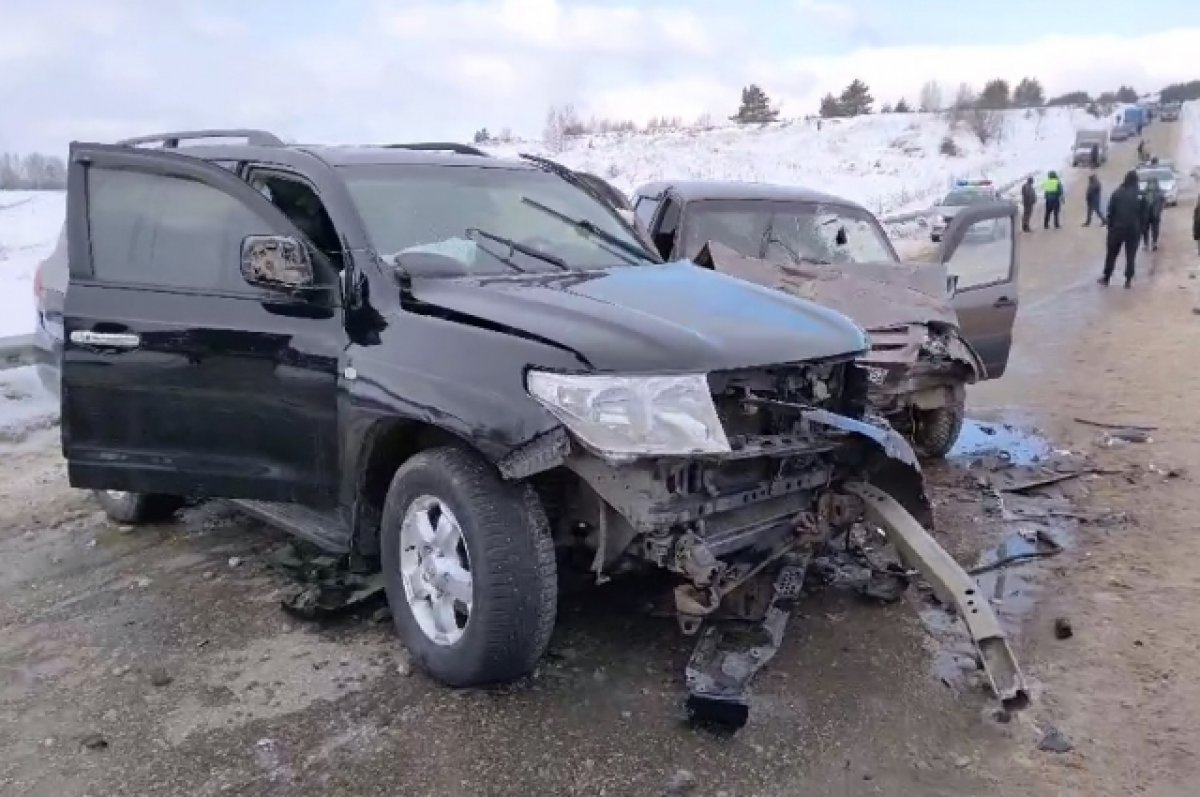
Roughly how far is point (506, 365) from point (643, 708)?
1.26 meters

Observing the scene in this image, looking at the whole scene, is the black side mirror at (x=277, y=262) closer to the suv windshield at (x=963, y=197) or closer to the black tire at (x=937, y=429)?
Result: the black tire at (x=937, y=429)

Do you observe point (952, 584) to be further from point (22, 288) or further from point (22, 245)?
point (22, 245)

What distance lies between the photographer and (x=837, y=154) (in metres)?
55.0

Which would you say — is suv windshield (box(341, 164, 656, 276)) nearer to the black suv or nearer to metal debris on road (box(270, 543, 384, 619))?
the black suv

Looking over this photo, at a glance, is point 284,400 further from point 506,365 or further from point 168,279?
point 506,365

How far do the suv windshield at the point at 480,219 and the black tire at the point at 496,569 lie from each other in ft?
2.79

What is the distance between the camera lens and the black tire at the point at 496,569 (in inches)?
133

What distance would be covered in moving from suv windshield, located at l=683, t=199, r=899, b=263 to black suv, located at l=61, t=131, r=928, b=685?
189 centimetres

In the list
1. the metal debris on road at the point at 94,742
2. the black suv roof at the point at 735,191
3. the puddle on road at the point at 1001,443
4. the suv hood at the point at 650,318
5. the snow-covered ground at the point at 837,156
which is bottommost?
the metal debris on road at the point at 94,742

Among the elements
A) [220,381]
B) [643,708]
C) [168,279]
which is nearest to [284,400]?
[220,381]

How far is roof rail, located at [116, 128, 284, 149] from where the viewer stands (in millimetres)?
4797

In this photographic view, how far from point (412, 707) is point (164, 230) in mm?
2326

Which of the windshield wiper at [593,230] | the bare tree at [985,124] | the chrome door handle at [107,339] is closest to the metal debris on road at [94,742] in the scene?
the chrome door handle at [107,339]

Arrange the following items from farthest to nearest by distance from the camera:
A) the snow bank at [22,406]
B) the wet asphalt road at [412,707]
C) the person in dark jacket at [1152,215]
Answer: the person in dark jacket at [1152,215]
the snow bank at [22,406]
the wet asphalt road at [412,707]
